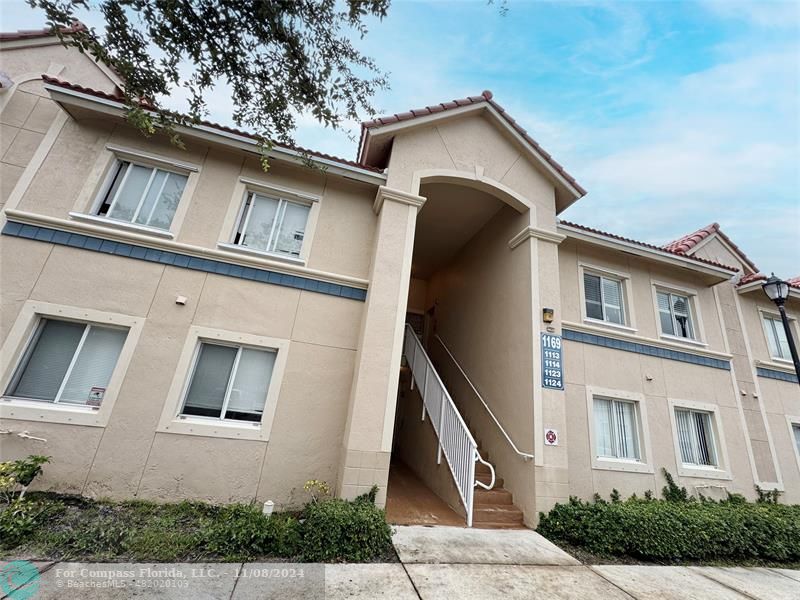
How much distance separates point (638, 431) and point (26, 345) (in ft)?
38.3

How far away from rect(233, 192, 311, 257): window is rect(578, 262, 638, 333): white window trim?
6.70m

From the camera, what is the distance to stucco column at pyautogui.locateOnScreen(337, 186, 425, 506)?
5.00 meters

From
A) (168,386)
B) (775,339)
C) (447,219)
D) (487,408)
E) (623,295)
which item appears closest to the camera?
(168,386)

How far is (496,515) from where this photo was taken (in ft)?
18.7

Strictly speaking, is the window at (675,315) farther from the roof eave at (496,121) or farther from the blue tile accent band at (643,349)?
the roof eave at (496,121)

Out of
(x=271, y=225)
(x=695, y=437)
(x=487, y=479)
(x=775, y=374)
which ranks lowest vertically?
(x=487, y=479)

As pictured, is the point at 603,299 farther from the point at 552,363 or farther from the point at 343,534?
the point at 343,534

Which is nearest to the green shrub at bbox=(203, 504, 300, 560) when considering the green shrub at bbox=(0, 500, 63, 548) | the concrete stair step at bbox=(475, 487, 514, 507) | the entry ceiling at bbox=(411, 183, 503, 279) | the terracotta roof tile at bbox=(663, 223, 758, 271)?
the green shrub at bbox=(0, 500, 63, 548)

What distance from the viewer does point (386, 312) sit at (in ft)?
18.9

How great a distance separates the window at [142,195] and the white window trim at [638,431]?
9.40 m

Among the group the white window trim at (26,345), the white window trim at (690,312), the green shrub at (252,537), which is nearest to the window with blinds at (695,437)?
the white window trim at (690,312)

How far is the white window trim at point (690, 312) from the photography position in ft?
27.7

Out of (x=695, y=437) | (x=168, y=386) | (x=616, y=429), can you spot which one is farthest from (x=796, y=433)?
(x=168, y=386)

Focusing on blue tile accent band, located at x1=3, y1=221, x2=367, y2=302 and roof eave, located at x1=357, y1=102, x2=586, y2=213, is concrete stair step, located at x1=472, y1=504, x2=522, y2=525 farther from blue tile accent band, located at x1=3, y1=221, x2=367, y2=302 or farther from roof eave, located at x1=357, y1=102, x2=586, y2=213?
roof eave, located at x1=357, y1=102, x2=586, y2=213
